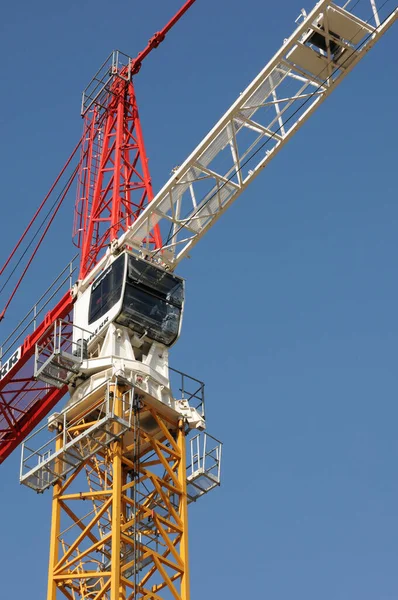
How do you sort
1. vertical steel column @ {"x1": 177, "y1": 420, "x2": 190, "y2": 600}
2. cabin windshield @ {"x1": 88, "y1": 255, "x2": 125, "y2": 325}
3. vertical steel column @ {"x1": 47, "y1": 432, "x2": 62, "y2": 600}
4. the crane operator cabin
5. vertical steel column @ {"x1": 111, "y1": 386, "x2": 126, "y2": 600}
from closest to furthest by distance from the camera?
vertical steel column @ {"x1": 111, "y1": 386, "x2": 126, "y2": 600}, vertical steel column @ {"x1": 47, "y1": 432, "x2": 62, "y2": 600}, vertical steel column @ {"x1": 177, "y1": 420, "x2": 190, "y2": 600}, the crane operator cabin, cabin windshield @ {"x1": 88, "y1": 255, "x2": 125, "y2": 325}

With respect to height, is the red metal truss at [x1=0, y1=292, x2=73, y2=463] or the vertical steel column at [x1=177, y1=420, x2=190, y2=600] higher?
the red metal truss at [x1=0, y1=292, x2=73, y2=463]

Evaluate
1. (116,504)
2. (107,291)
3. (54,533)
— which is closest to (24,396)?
(107,291)

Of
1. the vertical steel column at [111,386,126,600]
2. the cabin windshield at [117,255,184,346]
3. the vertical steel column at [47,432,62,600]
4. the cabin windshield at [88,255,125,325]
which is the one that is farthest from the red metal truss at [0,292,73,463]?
the vertical steel column at [111,386,126,600]

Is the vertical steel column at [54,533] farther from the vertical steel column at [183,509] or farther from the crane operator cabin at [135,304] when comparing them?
the crane operator cabin at [135,304]

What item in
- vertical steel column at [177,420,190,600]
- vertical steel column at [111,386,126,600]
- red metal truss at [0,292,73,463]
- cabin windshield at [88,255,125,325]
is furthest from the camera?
red metal truss at [0,292,73,463]

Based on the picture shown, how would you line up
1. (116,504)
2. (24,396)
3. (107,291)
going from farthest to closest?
(24,396)
(107,291)
(116,504)

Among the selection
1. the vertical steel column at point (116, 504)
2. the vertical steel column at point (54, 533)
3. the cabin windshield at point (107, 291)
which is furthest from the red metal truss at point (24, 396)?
the vertical steel column at point (116, 504)

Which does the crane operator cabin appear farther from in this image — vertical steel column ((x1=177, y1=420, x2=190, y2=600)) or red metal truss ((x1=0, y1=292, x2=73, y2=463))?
red metal truss ((x1=0, y1=292, x2=73, y2=463))

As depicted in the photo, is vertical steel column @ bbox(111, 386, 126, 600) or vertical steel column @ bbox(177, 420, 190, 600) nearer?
vertical steel column @ bbox(111, 386, 126, 600)

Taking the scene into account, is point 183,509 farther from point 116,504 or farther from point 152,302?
point 152,302

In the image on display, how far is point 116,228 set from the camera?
144 ft

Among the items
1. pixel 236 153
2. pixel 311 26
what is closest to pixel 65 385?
pixel 236 153

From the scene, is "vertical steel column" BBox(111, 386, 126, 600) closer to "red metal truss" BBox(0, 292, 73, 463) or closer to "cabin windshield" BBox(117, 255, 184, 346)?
"cabin windshield" BBox(117, 255, 184, 346)

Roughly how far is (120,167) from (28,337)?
5770 millimetres
